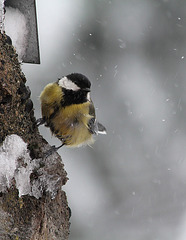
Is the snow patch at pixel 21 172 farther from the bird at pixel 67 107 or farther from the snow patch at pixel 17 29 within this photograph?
the bird at pixel 67 107

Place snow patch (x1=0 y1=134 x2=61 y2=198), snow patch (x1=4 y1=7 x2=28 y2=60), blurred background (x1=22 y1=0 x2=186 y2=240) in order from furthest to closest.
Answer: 1. blurred background (x1=22 y1=0 x2=186 y2=240)
2. snow patch (x1=4 y1=7 x2=28 y2=60)
3. snow patch (x1=0 y1=134 x2=61 y2=198)

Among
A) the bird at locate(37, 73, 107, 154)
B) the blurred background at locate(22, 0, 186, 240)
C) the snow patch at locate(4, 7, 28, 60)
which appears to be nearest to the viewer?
the snow patch at locate(4, 7, 28, 60)

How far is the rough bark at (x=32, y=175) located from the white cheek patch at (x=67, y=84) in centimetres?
58

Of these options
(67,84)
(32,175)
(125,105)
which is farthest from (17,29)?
(125,105)

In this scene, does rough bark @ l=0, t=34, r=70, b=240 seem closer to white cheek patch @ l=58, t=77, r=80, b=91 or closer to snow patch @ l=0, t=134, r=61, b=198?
snow patch @ l=0, t=134, r=61, b=198

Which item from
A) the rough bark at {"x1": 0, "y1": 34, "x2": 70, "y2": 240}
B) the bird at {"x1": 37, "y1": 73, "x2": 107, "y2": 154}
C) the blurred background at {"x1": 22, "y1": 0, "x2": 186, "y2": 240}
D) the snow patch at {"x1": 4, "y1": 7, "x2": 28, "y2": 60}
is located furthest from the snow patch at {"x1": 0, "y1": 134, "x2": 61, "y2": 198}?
the blurred background at {"x1": 22, "y1": 0, "x2": 186, "y2": 240}

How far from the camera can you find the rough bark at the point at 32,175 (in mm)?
1553

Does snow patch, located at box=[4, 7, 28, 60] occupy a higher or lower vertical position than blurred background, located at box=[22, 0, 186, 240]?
higher

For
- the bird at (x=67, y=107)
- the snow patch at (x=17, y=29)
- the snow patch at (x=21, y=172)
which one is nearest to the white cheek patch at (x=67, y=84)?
the bird at (x=67, y=107)

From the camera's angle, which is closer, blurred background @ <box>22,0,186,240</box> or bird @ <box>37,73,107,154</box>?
bird @ <box>37,73,107,154</box>

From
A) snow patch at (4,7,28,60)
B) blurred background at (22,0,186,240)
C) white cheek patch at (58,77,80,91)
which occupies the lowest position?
blurred background at (22,0,186,240)

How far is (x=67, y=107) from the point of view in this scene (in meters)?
2.43

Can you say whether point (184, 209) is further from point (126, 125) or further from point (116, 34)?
point (116, 34)

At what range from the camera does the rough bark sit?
5.09ft
